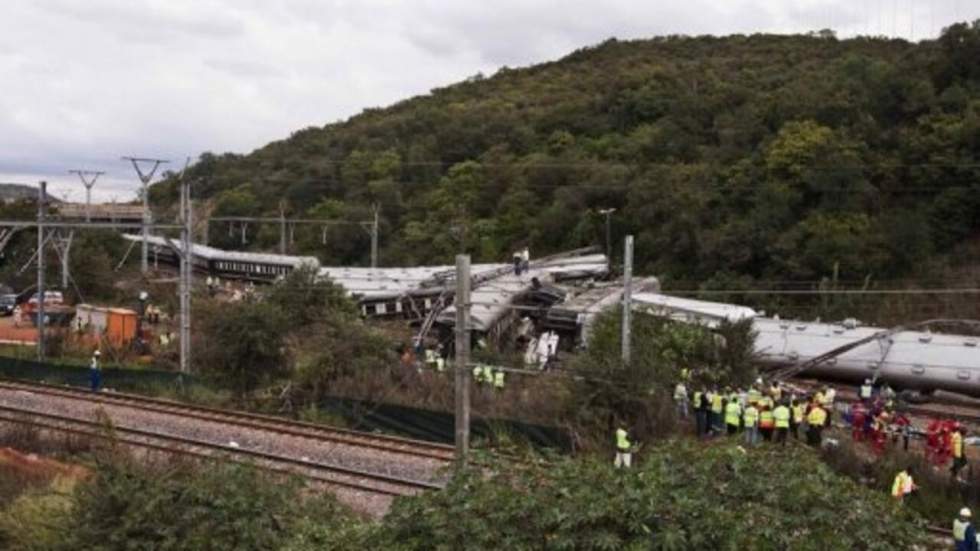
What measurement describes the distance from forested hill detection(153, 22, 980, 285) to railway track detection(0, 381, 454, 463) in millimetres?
26656

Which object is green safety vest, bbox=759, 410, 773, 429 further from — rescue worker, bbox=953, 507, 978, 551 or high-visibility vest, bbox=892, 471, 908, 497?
rescue worker, bbox=953, 507, 978, 551

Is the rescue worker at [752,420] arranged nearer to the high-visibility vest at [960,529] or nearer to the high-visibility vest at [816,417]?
the high-visibility vest at [816,417]

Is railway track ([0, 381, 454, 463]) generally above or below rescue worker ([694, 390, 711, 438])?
below

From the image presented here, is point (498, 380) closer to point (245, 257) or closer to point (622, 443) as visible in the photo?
point (622, 443)

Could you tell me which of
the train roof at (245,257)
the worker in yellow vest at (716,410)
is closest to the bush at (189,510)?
the worker in yellow vest at (716,410)

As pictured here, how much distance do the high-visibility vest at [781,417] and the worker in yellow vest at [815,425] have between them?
633 mm

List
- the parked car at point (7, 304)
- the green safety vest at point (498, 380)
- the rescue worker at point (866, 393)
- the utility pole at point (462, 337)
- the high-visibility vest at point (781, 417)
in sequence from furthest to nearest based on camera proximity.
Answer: the parked car at point (7, 304) → the rescue worker at point (866, 393) → the green safety vest at point (498, 380) → the high-visibility vest at point (781, 417) → the utility pole at point (462, 337)

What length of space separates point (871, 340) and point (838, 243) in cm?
1376

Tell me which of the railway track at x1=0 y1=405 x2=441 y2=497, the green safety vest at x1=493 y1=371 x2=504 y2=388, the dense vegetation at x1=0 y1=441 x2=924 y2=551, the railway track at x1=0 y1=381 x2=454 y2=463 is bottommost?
the railway track at x1=0 y1=381 x2=454 y2=463

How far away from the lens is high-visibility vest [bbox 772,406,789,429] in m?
22.2

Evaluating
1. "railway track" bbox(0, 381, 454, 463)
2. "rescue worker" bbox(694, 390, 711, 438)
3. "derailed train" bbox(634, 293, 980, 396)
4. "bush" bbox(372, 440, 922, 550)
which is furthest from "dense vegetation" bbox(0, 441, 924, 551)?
"derailed train" bbox(634, 293, 980, 396)

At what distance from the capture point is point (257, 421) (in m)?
25.8

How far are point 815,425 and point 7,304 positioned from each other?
4757 cm

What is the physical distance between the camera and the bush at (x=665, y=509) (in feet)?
27.0
